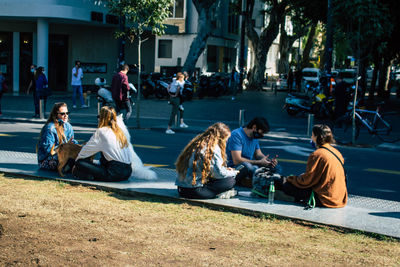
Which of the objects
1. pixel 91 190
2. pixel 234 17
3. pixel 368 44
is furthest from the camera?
pixel 234 17

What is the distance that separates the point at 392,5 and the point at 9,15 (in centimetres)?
1698

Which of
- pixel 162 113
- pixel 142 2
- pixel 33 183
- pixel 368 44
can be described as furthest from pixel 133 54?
pixel 33 183

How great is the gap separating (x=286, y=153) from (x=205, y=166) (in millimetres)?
5886

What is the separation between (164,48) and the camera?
1566 inches

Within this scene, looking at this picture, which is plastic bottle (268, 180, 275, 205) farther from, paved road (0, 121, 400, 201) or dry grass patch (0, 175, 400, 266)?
paved road (0, 121, 400, 201)

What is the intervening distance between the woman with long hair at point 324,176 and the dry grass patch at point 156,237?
0.74 metres

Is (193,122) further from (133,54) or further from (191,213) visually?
(133,54)

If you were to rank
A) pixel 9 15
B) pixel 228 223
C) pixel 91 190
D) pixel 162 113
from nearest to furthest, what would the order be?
pixel 228 223 → pixel 91 190 → pixel 162 113 → pixel 9 15

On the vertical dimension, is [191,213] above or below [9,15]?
below

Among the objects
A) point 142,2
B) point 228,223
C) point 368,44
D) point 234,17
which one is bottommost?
point 228,223

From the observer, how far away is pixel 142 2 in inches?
701

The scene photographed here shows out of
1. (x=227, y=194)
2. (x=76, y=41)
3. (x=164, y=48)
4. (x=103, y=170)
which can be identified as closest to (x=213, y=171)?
(x=227, y=194)

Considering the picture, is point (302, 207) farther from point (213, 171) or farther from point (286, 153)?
point (286, 153)

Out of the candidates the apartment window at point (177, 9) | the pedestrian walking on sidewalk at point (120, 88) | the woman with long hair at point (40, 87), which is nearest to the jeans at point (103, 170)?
the pedestrian walking on sidewalk at point (120, 88)
